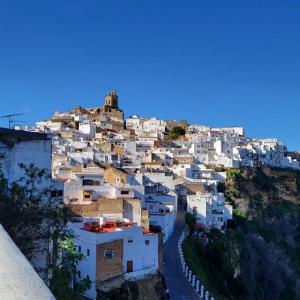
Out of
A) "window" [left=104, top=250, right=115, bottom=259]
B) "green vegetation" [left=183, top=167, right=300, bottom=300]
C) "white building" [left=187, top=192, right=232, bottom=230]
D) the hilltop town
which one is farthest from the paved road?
"white building" [left=187, top=192, right=232, bottom=230]

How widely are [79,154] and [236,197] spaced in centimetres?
1776

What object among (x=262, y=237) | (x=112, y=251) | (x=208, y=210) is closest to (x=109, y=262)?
(x=112, y=251)

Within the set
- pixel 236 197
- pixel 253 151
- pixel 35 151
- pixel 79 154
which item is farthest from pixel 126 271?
Answer: pixel 253 151

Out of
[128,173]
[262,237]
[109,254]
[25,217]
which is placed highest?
[128,173]

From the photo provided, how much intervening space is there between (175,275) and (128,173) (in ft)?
50.6

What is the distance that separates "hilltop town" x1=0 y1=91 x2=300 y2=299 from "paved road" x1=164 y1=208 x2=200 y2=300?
0.57m

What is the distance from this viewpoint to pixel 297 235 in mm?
58000

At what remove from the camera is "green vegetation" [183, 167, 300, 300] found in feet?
112

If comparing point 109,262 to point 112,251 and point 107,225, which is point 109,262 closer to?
point 112,251

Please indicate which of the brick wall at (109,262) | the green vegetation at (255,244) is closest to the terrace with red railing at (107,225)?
the brick wall at (109,262)

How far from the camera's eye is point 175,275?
25.0 meters

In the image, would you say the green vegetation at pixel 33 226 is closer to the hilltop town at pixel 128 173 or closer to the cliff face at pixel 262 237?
the hilltop town at pixel 128 173

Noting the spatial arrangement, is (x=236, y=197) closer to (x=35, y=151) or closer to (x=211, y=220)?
(x=211, y=220)

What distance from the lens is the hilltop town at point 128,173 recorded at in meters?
17.9
